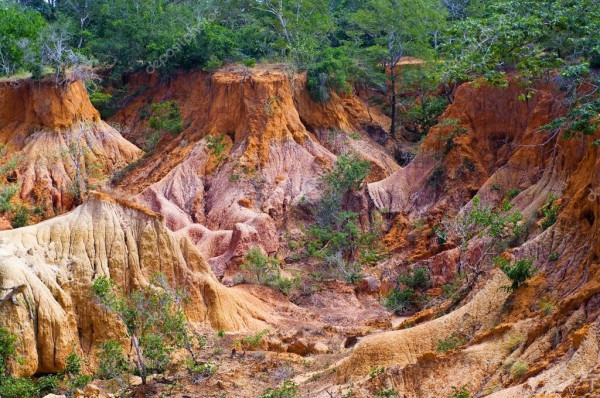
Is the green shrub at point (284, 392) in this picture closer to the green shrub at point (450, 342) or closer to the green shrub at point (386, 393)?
the green shrub at point (386, 393)

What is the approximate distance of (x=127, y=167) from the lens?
4809 centimetres

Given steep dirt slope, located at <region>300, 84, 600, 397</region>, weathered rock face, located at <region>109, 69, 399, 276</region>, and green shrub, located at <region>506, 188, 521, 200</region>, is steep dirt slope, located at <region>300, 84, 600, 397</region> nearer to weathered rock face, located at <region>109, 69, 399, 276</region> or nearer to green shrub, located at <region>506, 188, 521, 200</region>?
green shrub, located at <region>506, 188, 521, 200</region>

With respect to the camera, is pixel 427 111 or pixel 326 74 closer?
pixel 326 74

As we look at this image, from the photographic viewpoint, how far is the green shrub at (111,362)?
958 inches

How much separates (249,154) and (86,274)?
64.7 ft

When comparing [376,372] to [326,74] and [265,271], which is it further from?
[326,74]

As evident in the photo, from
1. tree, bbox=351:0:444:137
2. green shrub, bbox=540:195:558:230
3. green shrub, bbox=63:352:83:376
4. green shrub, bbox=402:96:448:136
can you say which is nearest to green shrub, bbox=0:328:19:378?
green shrub, bbox=63:352:83:376

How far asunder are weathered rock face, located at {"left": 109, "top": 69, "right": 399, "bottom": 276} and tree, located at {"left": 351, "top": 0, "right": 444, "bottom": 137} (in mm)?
2462

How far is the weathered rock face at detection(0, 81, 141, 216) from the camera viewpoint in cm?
4572

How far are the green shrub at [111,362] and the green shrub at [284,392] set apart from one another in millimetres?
4079

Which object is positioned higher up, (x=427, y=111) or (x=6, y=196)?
(x=427, y=111)

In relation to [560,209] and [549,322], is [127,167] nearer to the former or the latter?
[560,209]

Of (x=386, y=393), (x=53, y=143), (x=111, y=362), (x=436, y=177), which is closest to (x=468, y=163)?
(x=436, y=177)

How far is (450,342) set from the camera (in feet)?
70.0
